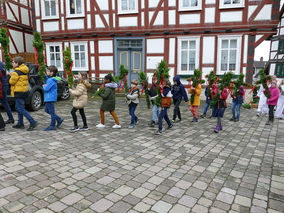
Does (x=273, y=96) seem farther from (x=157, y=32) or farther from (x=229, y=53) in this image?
(x=157, y=32)

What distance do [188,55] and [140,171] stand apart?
10.4 m

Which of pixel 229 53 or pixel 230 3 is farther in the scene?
pixel 229 53

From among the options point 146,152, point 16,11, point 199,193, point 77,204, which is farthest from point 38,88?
point 16,11

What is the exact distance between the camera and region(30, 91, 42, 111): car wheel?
8219 mm

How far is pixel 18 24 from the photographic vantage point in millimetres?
16406

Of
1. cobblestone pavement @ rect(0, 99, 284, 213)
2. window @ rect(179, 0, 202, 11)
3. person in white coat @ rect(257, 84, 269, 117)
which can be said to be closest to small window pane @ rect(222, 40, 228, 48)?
window @ rect(179, 0, 202, 11)

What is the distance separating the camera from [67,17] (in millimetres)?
14148

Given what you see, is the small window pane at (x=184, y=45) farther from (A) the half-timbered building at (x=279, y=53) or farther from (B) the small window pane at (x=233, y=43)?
(A) the half-timbered building at (x=279, y=53)

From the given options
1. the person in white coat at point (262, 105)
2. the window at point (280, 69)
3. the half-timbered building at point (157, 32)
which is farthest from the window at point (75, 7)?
the window at point (280, 69)

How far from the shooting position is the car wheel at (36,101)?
8219 mm

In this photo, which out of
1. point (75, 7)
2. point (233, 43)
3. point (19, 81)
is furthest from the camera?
point (75, 7)

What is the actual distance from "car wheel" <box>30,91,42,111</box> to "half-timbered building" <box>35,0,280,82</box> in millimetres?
6171

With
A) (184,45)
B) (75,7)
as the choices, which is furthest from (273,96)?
(75,7)

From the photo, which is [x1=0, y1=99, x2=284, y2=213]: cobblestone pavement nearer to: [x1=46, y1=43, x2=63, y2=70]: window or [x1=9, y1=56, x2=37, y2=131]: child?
[x1=9, y1=56, x2=37, y2=131]: child
